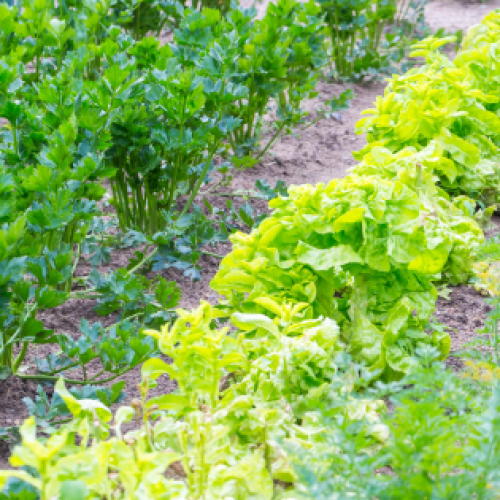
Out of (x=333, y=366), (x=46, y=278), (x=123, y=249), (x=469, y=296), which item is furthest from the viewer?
(x=123, y=249)

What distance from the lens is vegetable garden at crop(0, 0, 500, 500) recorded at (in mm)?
1482

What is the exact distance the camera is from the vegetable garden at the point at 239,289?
1482 mm

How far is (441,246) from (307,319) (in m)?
0.57

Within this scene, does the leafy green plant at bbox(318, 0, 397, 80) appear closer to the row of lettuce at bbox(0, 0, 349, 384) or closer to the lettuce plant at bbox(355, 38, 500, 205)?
the row of lettuce at bbox(0, 0, 349, 384)

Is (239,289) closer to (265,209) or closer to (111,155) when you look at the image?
(111,155)

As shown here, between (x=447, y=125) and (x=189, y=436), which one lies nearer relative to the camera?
(x=189, y=436)

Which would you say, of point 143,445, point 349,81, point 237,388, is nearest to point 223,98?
point 237,388

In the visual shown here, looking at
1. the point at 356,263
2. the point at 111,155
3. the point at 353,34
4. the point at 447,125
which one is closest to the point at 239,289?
the point at 356,263

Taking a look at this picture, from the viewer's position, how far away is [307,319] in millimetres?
2342

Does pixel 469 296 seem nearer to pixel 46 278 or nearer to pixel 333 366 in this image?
pixel 333 366

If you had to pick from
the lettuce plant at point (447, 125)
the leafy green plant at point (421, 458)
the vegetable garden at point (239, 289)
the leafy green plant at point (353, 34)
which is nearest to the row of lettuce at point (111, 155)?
the vegetable garden at point (239, 289)

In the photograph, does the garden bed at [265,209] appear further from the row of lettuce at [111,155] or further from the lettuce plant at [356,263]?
the lettuce plant at [356,263]

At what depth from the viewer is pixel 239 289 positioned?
2.43 meters

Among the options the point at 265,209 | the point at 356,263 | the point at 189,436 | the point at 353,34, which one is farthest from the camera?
the point at 353,34
